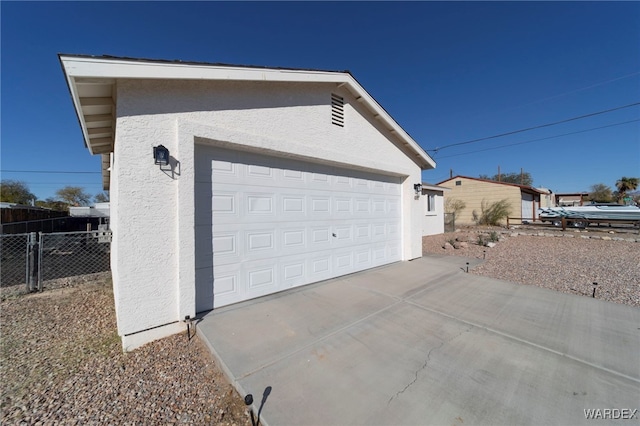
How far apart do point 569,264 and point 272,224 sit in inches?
343

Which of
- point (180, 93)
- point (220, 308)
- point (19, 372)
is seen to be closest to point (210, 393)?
point (220, 308)

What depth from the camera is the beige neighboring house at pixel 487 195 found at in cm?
1966

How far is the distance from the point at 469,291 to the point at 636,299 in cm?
291

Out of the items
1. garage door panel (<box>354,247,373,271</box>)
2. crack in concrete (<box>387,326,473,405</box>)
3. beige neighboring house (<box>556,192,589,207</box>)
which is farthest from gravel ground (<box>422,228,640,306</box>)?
beige neighboring house (<box>556,192,589,207</box>)

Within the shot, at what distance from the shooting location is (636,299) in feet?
14.5

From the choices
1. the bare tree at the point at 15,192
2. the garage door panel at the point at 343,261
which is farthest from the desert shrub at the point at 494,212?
the bare tree at the point at 15,192

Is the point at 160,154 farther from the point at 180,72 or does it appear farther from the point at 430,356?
the point at 430,356

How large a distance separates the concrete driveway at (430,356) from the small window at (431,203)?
33.9 feet

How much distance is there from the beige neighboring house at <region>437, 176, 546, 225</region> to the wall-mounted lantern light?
76.0 ft

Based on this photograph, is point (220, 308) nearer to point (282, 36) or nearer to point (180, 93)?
point (180, 93)

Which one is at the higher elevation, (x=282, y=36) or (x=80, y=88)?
(x=282, y=36)

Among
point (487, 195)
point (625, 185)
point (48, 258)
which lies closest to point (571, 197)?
point (625, 185)

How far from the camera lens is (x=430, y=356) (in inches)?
106

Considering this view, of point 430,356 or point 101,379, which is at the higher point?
point 430,356
